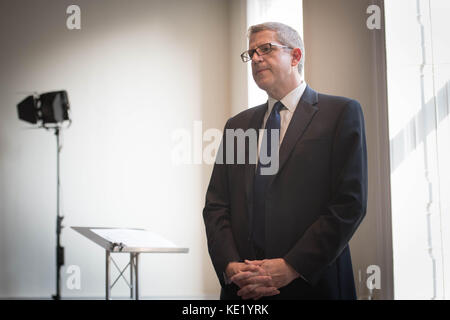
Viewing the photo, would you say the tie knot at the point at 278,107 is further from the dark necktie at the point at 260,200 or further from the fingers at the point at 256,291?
the fingers at the point at 256,291

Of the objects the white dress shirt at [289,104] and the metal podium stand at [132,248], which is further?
the metal podium stand at [132,248]

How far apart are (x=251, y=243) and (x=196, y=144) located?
0.99m

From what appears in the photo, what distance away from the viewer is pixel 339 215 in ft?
6.18

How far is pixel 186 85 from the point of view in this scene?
2.99 m

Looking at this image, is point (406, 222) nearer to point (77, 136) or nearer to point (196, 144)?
point (196, 144)

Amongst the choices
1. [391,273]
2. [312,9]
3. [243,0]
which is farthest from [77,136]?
[391,273]

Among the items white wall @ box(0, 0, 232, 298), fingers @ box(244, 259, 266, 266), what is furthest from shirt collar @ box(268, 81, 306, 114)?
white wall @ box(0, 0, 232, 298)

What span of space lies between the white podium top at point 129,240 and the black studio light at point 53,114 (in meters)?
0.21

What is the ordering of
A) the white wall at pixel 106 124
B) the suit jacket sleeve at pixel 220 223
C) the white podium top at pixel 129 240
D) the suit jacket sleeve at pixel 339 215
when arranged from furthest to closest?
the white wall at pixel 106 124, the white podium top at pixel 129 240, the suit jacket sleeve at pixel 220 223, the suit jacket sleeve at pixel 339 215

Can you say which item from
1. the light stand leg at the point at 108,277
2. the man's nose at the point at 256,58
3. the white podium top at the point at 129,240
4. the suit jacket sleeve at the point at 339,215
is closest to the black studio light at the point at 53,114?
the white podium top at the point at 129,240

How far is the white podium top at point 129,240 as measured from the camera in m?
2.64

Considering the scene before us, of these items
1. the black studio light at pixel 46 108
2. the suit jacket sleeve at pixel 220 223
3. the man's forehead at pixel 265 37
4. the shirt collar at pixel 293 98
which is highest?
the man's forehead at pixel 265 37

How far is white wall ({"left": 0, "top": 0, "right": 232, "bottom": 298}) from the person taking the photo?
2906 millimetres

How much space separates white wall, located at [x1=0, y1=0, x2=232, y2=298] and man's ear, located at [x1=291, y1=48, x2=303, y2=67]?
770 mm
